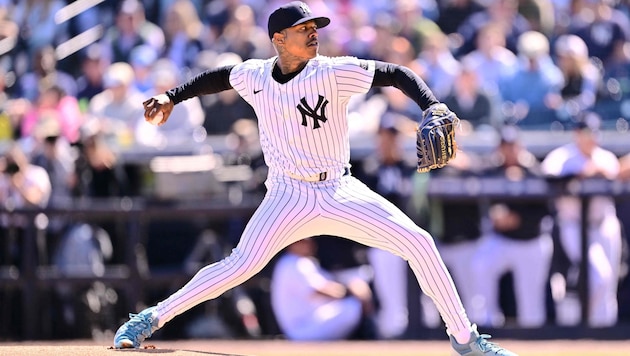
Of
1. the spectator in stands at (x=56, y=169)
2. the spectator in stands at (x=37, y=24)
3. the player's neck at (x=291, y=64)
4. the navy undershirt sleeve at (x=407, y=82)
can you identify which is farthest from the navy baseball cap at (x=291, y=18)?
the spectator in stands at (x=37, y=24)

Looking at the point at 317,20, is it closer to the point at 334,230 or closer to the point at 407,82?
the point at 407,82

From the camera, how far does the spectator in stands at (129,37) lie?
1222 cm

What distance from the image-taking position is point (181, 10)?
12.3m

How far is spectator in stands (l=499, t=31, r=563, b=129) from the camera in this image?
10516 millimetres

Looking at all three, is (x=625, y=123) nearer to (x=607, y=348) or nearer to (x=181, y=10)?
(x=607, y=348)

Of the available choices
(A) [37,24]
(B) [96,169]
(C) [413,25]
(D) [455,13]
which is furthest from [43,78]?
(D) [455,13]

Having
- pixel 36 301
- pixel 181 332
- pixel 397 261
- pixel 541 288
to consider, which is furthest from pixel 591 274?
pixel 36 301

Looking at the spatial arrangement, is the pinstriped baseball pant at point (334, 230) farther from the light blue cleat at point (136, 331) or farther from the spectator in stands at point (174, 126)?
the spectator in stands at point (174, 126)

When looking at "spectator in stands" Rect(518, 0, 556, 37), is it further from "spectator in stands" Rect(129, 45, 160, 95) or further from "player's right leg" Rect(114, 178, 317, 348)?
"player's right leg" Rect(114, 178, 317, 348)

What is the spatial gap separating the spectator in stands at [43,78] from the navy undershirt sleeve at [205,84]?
5805 mm

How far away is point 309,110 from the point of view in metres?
5.61

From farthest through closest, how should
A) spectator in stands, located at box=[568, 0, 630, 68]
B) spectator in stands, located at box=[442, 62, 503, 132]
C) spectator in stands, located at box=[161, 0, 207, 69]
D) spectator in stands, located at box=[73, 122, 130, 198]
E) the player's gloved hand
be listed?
1. spectator in stands, located at box=[161, 0, 207, 69]
2. spectator in stands, located at box=[568, 0, 630, 68]
3. spectator in stands, located at box=[442, 62, 503, 132]
4. spectator in stands, located at box=[73, 122, 130, 198]
5. the player's gloved hand

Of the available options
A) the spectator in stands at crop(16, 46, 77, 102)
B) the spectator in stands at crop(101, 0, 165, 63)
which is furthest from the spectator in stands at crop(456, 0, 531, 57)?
the spectator in stands at crop(16, 46, 77, 102)

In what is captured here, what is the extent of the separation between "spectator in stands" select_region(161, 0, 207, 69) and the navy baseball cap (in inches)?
250
